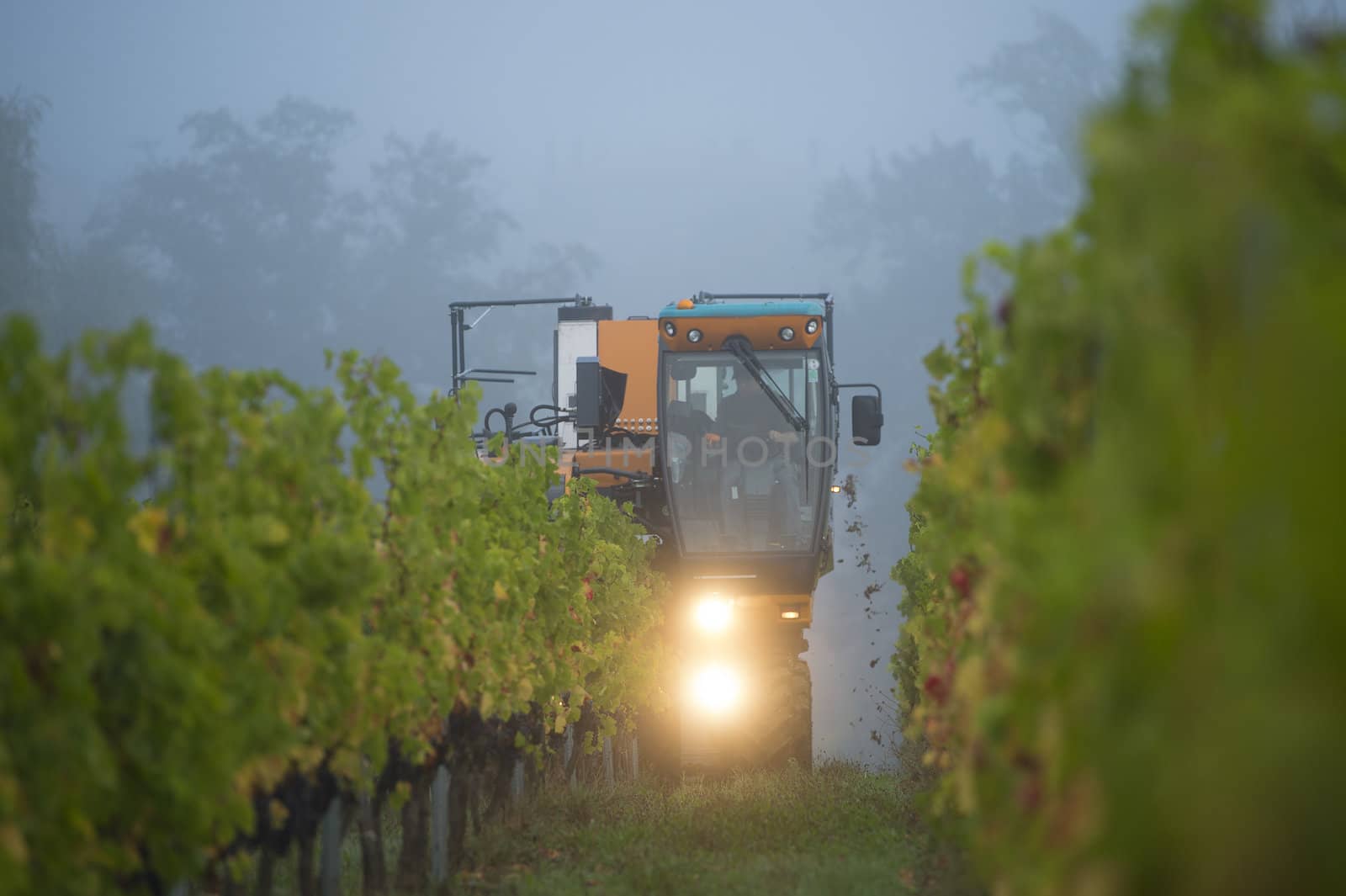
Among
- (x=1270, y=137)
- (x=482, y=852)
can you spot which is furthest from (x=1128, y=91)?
(x=482, y=852)

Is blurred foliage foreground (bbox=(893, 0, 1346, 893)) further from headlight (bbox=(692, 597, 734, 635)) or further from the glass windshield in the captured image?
headlight (bbox=(692, 597, 734, 635))

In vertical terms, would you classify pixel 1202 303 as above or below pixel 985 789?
above

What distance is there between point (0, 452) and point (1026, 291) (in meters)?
2.50

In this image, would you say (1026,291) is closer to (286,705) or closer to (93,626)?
(93,626)

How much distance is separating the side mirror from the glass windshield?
A: 27cm

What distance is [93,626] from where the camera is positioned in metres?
3.29

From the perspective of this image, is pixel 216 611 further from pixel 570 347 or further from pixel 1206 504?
pixel 570 347

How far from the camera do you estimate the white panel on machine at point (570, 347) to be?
16.2m

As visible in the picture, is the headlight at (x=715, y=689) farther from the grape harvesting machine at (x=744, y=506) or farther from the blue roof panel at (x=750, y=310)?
the blue roof panel at (x=750, y=310)

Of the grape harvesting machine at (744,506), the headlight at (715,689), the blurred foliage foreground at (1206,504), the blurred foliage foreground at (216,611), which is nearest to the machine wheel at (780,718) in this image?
the grape harvesting machine at (744,506)

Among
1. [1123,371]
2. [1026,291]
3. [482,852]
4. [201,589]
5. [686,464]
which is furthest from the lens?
[686,464]

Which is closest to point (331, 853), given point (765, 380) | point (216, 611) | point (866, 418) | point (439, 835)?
point (439, 835)

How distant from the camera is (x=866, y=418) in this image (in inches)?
455

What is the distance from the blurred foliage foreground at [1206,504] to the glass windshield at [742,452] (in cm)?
893
